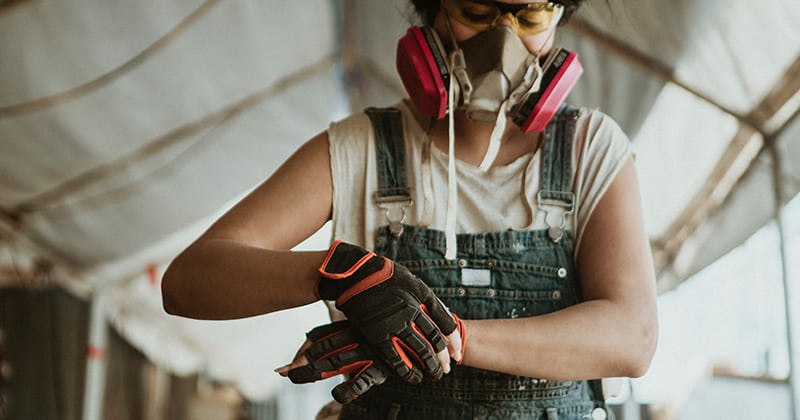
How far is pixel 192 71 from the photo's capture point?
14.9ft

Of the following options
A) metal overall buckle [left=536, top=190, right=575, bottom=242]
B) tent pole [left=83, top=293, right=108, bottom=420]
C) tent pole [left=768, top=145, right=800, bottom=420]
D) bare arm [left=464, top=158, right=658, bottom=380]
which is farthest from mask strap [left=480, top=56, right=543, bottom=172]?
tent pole [left=83, top=293, right=108, bottom=420]

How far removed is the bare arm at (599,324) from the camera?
157 cm

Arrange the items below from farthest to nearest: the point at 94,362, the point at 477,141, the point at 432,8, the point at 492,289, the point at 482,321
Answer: the point at 94,362, the point at 432,8, the point at 477,141, the point at 492,289, the point at 482,321

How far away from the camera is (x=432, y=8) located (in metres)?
2.04

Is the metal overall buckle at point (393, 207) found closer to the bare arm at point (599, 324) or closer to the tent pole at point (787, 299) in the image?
the bare arm at point (599, 324)

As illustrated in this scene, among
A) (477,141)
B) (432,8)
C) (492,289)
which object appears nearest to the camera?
(492,289)

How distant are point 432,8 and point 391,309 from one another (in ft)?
2.78

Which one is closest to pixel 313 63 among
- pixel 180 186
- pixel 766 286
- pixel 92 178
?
pixel 180 186

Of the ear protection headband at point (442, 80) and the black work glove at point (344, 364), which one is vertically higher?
the ear protection headband at point (442, 80)

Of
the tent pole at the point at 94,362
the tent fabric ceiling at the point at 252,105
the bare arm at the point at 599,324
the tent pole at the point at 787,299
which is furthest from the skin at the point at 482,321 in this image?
the tent pole at the point at 94,362

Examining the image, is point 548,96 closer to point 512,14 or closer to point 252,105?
point 512,14

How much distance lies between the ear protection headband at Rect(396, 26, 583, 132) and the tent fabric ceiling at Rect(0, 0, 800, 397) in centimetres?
75

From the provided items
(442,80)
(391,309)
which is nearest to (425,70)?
(442,80)

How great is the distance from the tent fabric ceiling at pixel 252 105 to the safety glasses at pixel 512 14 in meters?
→ 0.78
